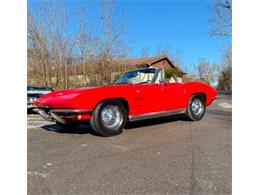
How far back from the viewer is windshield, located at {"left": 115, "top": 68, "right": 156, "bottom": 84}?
20.2 feet

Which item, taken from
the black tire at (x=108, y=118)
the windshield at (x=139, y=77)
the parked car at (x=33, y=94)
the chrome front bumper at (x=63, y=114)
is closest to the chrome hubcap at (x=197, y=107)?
the windshield at (x=139, y=77)

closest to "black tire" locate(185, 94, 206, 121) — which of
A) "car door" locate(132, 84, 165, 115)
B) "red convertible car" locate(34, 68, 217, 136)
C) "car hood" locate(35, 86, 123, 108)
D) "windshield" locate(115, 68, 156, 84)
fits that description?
"red convertible car" locate(34, 68, 217, 136)

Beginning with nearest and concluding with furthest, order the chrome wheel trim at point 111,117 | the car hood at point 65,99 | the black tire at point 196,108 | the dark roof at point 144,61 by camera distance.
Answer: the car hood at point 65,99 → the chrome wheel trim at point 111,117 → the black tire at point 196,108 → the dark roof at point 144,61

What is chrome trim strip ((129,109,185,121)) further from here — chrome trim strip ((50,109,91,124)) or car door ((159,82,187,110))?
chrome trim strip ((50,109,91,124))

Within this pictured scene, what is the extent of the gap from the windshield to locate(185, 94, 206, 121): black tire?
1.45m

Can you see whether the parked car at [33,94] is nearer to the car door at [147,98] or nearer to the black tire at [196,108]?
the car door at [147,98]

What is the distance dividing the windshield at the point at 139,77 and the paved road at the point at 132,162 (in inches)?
51.7

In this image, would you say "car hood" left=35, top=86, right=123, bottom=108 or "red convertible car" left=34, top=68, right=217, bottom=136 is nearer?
"car hood" left=35, top=86, right=123, bottom=108

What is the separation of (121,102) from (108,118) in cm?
45

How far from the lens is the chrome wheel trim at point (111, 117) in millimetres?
5109

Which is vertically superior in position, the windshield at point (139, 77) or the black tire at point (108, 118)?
the windshield at point (139, 77)
